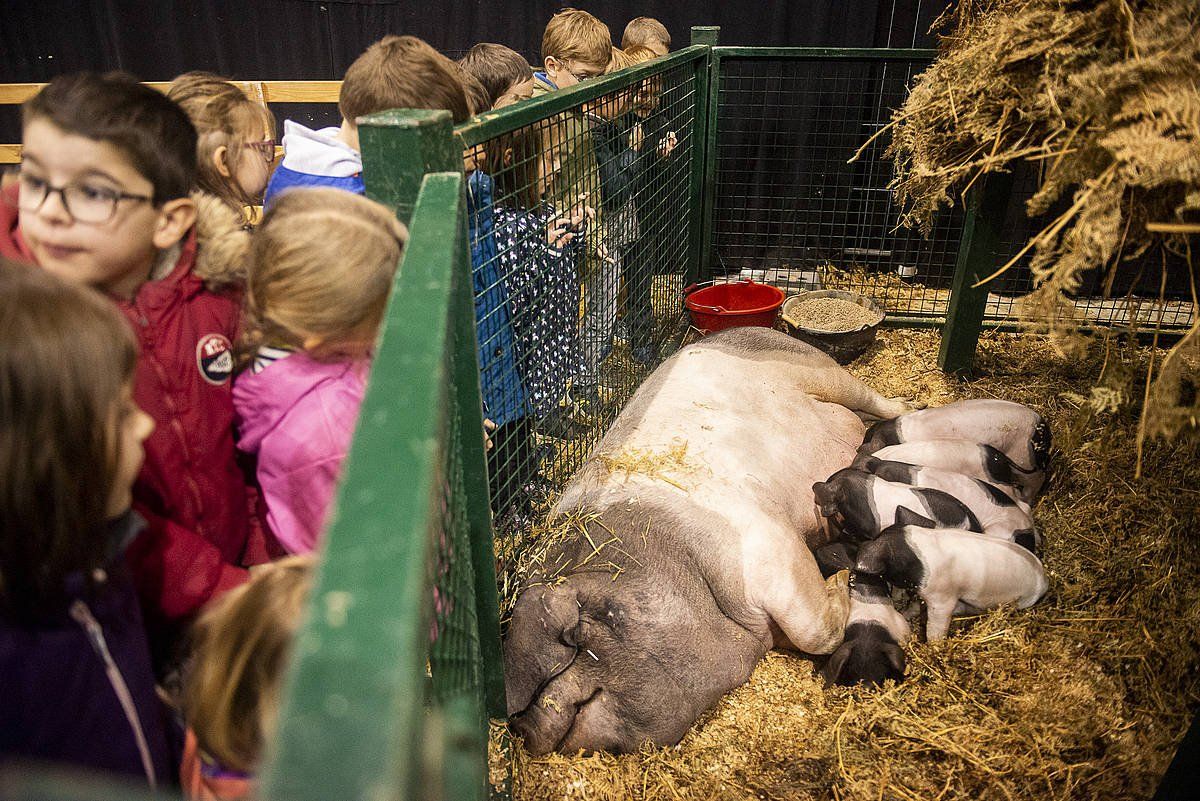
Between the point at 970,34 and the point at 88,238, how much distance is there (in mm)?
3210

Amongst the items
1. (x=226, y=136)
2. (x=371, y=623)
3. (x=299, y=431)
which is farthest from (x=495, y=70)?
(x=371, y=623)

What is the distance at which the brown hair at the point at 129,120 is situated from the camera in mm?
1419

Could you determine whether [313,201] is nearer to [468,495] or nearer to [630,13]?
[468,495]

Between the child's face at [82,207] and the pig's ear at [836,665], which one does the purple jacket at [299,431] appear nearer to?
the child's face at [82,207]

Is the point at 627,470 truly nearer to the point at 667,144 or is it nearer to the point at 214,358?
the point at 214,358

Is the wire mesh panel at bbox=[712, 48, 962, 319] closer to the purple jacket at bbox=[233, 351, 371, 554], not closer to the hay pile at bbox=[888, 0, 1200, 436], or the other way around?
the hay pile at bbox=[888, 0, 1200, 436]

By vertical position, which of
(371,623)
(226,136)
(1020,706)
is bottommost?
(1020,706)

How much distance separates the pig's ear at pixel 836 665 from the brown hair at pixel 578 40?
331cm

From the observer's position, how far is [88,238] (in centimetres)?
143

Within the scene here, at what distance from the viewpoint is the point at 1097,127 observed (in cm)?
223

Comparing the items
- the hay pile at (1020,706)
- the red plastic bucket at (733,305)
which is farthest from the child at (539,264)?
the red plastic bucket at (733,305)

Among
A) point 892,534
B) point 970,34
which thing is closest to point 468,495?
point 892,534

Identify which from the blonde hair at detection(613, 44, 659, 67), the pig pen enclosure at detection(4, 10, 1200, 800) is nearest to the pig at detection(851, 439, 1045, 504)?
the pig pen enclosure at detection(4, 10, 1200, 800)

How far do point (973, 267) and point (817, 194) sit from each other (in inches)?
85.8
